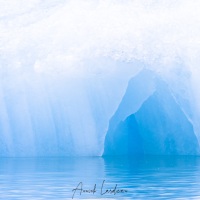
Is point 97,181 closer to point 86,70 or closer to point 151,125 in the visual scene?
point 86,70

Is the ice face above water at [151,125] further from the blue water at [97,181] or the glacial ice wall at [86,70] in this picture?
the blue water at [97,181]

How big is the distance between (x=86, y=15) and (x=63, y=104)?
2623mm

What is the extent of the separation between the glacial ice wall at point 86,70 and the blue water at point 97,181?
2.70 m

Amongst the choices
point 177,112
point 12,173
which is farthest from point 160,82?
point 12,173

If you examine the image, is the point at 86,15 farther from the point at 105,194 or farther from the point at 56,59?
the point at 105,194

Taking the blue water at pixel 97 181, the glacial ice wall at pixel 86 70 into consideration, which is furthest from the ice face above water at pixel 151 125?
the blue water at pixel 97 181

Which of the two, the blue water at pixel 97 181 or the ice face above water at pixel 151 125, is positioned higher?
the ice face above water at pixel 151 125

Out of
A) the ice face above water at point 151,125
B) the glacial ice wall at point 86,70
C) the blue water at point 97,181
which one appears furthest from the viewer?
the ice face above water at point 151,125

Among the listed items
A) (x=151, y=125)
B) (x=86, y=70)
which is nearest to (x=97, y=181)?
(x=86, y=70)

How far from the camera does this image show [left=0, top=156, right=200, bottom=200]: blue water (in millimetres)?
10953

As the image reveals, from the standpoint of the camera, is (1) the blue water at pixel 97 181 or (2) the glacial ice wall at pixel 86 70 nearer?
(1) the blue water at pixel 97 181

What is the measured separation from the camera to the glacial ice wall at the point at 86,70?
2077 cm

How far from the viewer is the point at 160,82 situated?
2220 centimetres

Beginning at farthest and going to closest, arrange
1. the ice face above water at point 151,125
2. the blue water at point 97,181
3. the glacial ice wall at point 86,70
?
the ice face above water at point 151,125 < the glacial ice wall at point 86,70 < the blue water at point 97,181
